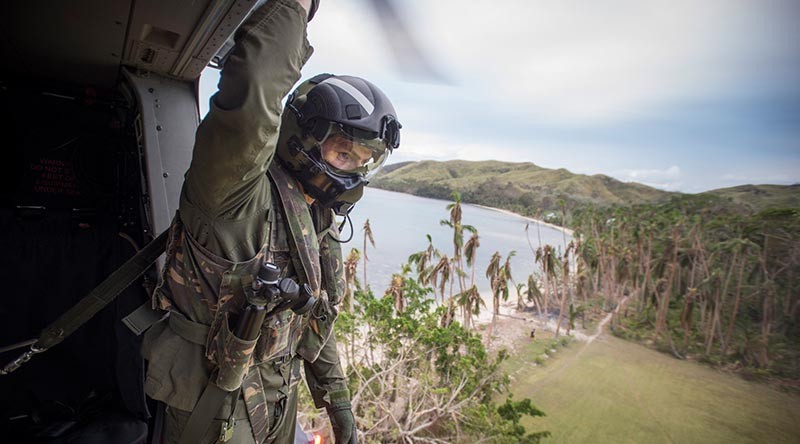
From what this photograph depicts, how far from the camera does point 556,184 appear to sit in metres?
46.2

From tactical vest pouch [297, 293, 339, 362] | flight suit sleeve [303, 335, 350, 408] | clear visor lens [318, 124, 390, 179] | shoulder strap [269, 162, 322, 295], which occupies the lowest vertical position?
flight suit sleeve [303, 335, 350, 408]

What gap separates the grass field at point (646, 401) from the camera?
15.3 meters

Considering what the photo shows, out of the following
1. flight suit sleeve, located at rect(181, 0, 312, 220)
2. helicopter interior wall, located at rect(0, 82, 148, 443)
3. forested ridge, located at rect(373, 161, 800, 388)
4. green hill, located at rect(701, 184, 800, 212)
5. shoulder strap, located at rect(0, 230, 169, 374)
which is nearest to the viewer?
flight suit sleeve, located at rect(181, 0, 312, 220)

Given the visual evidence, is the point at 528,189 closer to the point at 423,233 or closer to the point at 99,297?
the point at 423,233

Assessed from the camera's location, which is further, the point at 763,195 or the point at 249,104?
the point at 763,195

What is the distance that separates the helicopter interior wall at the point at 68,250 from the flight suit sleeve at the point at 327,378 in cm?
111

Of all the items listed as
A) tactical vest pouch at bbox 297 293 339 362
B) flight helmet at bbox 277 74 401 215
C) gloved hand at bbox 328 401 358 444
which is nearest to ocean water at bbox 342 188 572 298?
gloved hand at bbox 328 401 358 444

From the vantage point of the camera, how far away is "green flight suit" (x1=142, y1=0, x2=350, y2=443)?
89 centimetres

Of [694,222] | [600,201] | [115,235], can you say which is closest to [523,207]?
[600,201]

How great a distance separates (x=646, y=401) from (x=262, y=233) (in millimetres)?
23901

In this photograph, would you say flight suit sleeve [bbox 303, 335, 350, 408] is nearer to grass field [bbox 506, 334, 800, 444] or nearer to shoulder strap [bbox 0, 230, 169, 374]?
shoulder strap [bbox 0, 230, 169, 374]

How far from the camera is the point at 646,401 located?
18.8 m

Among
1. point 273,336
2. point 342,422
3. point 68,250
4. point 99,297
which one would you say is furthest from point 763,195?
point 68,250

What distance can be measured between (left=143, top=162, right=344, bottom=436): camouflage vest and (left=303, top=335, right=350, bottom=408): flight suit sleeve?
36cm
